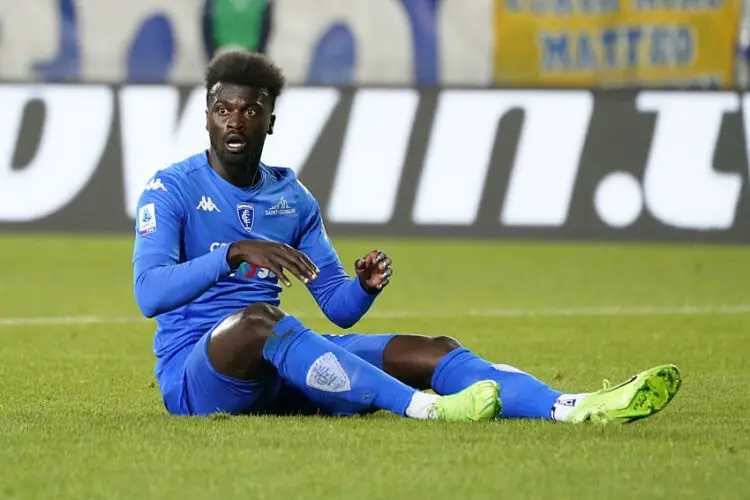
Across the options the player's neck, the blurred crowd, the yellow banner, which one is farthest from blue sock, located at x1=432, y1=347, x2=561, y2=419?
the yellow banner

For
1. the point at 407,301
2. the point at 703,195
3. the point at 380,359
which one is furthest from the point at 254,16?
the point at 380,359

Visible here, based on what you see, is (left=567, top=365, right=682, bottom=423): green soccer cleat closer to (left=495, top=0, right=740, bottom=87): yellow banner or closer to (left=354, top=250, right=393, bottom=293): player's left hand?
(left=354, top=250, right=393, bottom=293): player's left hand

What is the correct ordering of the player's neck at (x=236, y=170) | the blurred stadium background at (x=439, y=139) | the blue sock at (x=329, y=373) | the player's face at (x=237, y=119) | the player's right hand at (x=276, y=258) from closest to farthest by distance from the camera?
the player's right hand at (x=276, y=258), the blue sock at (x=329, y=373), the player's face at (x=237, y=119), the player's neck at (x=236, y=170), the blurred stadium background at (x=439, y=139)

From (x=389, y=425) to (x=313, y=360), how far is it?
41cm

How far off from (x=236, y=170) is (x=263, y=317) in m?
0.70

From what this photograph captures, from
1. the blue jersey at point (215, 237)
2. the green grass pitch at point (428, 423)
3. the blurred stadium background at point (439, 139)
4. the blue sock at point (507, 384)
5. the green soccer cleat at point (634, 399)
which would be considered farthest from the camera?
the blurred stadium background at point (439, 139)

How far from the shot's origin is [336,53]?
A: 1680 centimetres

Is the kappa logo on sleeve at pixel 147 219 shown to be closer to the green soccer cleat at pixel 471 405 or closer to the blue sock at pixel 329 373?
the blue sock at pixel 329 373

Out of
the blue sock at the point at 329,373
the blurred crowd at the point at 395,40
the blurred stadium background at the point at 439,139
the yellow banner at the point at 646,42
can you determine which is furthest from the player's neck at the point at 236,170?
the yellow banner at the point at 646,42

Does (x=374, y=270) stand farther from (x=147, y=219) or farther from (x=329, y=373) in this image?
(x=147, y=219)

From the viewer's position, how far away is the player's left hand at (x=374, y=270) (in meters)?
5.72

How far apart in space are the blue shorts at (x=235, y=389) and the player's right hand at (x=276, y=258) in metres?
0.43

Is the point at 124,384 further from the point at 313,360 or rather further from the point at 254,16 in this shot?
the point at 254,16

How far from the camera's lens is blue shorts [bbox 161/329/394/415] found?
563 centimetres
